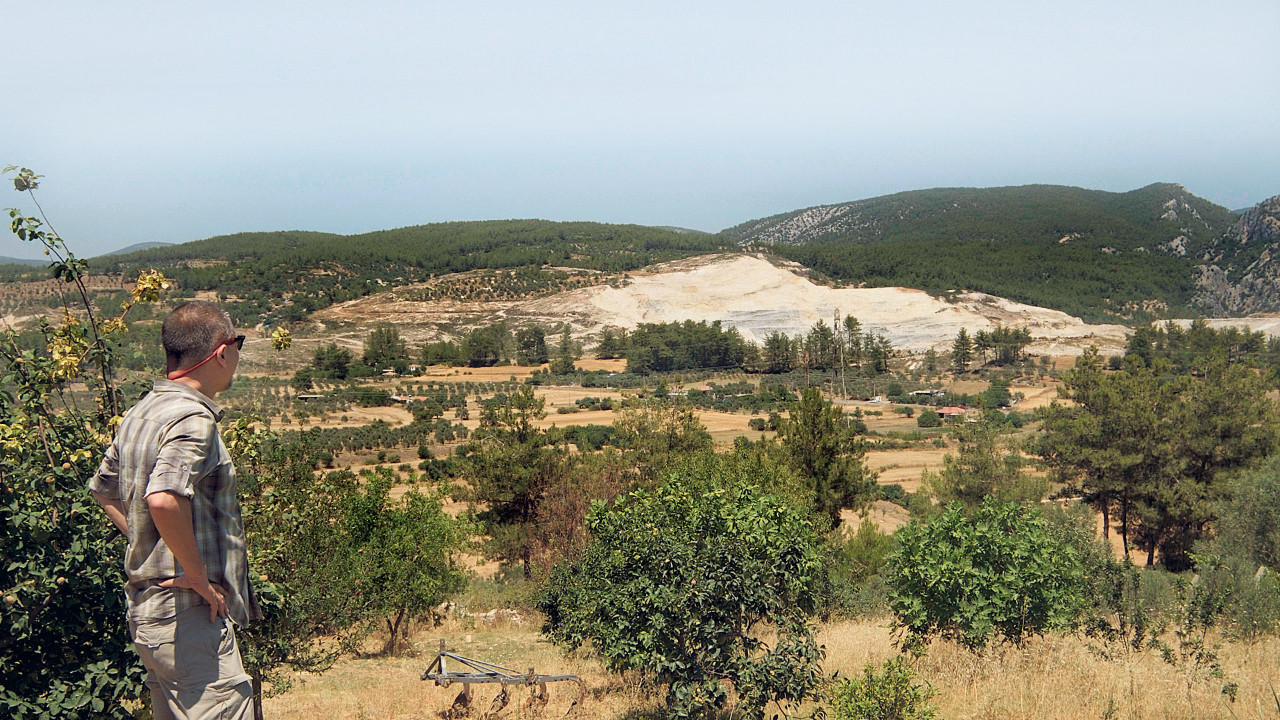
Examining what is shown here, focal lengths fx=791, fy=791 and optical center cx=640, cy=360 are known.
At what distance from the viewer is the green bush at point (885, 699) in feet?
19.5

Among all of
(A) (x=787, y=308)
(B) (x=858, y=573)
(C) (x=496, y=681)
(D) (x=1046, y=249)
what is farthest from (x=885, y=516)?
(D) (x=1046, y=249)

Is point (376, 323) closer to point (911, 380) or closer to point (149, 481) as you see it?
point (911, 380)

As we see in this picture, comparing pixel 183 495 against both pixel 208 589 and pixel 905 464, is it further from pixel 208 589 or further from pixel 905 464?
pixel 905 464

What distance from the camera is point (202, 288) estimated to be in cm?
7119

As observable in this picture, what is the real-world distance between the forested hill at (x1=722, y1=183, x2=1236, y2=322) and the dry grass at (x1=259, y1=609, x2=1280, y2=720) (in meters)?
100

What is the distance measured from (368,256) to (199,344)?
325 feet

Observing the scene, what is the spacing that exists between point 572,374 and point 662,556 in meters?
65.5

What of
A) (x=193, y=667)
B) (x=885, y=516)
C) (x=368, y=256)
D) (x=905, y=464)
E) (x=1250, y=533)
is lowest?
(x=905, y=464)

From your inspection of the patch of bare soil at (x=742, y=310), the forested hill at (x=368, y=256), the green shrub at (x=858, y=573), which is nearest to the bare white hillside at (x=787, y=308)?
the patch of bare soil at (x=742, y=310)

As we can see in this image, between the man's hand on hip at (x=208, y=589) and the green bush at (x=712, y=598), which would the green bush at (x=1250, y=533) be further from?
the man's hand on hip at (x=208, y=589)

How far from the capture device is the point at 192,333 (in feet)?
8.48

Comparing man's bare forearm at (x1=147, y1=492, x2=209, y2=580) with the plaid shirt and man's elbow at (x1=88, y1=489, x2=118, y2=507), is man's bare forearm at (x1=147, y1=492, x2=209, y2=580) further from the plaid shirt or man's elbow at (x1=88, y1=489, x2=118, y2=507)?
man's elbow at (x1=88, y1=489, x2=118, y2=507)

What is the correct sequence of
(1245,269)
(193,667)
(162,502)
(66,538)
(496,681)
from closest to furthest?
(162,502) < (193,667) < (66,538) < (496,681) < (1245,269)

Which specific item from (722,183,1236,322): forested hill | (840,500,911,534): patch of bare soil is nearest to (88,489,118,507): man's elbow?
(840,500,911,534): patch of bare soil
